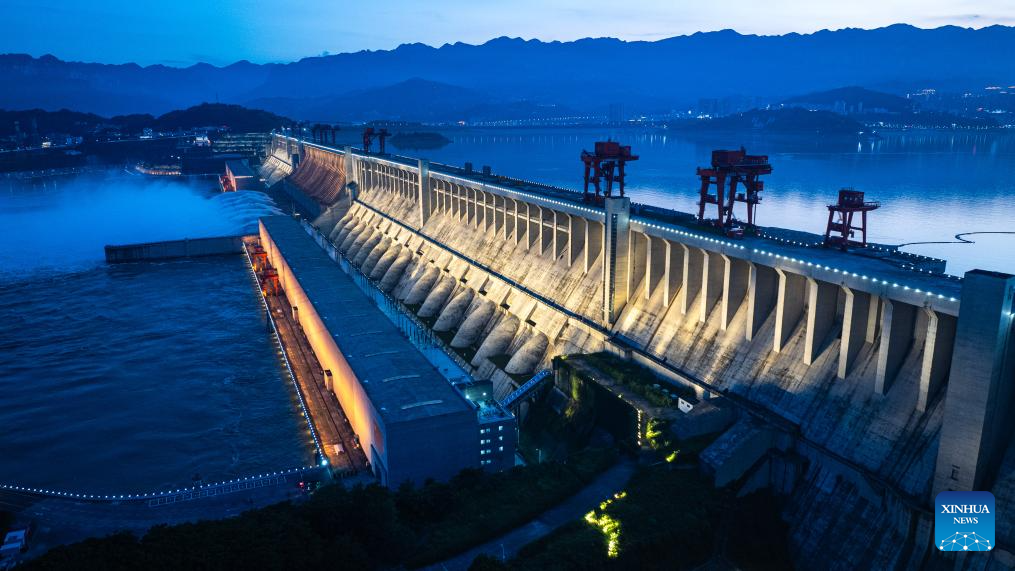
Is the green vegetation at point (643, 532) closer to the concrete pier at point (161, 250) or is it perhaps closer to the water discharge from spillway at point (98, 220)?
the concrete pier at point (161, 250)

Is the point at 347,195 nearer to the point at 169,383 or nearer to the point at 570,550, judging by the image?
the point at 169,383

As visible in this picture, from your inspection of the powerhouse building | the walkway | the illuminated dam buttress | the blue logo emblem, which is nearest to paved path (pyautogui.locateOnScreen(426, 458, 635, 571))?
the illuminated dam buttress

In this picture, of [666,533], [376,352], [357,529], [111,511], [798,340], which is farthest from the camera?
[376,352]

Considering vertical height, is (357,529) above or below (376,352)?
Answer: below

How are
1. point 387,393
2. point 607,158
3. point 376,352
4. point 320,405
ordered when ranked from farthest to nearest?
1. point 607,158
2. point 320,405
3. point 376,352
4. point 387,393

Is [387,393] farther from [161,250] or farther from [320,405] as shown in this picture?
[161,250]

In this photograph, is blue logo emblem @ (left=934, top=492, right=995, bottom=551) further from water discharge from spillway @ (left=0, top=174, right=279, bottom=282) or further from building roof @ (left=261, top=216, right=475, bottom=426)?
water discharge from spillway @ (left=0, top=174, right=279, bottom=282)

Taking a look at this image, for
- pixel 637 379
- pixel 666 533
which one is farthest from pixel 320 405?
pixel 666 533

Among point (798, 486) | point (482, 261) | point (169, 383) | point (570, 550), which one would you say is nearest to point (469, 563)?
point (570, 550)
